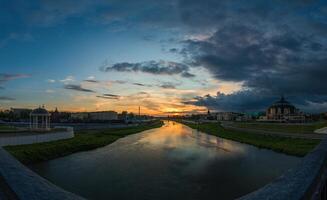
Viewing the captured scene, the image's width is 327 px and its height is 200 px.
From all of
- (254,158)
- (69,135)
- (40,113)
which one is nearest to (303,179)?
(254,158)

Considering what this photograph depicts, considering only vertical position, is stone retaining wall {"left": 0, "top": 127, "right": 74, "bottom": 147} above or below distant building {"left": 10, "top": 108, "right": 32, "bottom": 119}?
below

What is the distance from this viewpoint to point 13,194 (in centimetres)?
264

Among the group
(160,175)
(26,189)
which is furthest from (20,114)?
(26,189)

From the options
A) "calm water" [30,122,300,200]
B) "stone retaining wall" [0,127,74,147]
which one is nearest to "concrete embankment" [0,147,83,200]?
"calm water" [30,122,300,200]

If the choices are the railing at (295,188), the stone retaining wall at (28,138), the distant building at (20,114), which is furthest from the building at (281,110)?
the railing at (295,188)

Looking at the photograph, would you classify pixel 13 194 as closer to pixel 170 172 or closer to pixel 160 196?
pixel 160 196

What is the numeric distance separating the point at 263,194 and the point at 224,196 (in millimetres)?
12331

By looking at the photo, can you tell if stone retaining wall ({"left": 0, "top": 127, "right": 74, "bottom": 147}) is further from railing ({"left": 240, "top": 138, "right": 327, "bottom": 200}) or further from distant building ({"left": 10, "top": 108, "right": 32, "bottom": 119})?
distant building ({"left": 10, "top": 108, "right": 32, "bottom": 119})

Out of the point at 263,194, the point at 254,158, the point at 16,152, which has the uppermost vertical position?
the point at 263,194

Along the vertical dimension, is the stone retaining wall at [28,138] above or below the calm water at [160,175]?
above

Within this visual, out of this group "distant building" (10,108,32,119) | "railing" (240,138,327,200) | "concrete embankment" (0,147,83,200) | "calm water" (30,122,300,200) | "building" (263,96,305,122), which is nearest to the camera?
"concrete embankment" (0,147,83,200)

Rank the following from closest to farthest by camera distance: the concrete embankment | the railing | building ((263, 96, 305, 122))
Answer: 1. the concrete embankment
2. the railing
3. building ((263, 96, 305, 122))

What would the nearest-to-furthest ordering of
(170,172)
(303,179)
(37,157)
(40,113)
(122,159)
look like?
1. (303,179)
2. (170,172)
3. (37,157)
4. (122,159)
5. (40,113)

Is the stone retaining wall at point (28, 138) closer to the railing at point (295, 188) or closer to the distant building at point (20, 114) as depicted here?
the railing at point (295, 188)
